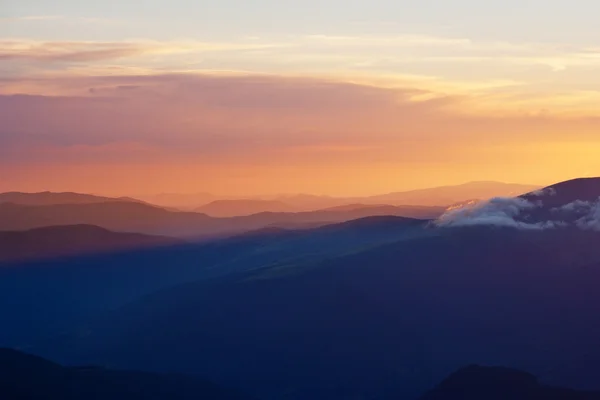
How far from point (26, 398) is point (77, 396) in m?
14.3

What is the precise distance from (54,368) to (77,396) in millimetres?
8552

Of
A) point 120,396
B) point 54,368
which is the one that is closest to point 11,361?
point 54,368

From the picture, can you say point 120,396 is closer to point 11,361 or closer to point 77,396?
point 77,396

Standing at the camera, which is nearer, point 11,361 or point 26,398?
point 26,398

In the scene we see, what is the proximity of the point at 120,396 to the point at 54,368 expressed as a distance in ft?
47.4

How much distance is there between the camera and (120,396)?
197 meters

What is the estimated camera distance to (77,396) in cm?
18838

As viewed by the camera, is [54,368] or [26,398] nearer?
[26,398]

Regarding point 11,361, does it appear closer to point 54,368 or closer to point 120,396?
point 54,368

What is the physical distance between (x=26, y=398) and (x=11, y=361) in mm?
13992

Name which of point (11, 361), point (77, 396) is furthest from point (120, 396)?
point (11, 361)

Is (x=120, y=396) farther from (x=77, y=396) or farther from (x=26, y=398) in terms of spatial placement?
(x=26, y=398)

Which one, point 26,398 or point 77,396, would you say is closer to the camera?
point 26,398

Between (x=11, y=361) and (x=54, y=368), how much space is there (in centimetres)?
912
